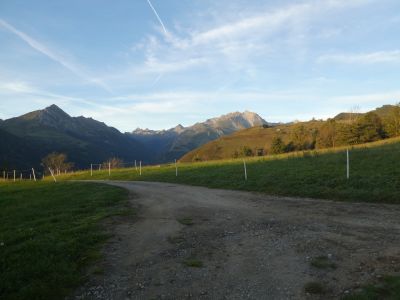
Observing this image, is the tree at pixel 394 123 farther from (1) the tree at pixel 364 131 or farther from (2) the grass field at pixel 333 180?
(2) the grass field at pixel 333 180

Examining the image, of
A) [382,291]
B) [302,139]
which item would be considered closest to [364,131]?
[302,139]

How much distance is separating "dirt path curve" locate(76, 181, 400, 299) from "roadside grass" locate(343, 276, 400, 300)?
1.00 ft

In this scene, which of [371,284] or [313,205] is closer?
[371,284]

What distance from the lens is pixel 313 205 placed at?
17.5 meters

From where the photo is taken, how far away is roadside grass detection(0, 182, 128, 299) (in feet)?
27.2

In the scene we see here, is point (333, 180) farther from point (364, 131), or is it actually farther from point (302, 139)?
point (302, 139)

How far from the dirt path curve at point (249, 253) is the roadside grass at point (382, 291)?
1.00ft

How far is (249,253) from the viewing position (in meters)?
10.2

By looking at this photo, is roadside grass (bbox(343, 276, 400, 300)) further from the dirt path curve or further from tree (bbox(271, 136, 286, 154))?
tree (bbox(271, 136, 286, 154))

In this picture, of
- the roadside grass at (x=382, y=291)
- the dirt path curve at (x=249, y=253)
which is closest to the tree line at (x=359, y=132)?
the dirt path curve at (x=249, y=253)

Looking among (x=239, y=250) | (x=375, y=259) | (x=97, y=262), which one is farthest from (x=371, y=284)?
(x=97, y=262)

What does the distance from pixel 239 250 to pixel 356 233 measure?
12.2 feet

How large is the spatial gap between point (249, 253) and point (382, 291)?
361cm

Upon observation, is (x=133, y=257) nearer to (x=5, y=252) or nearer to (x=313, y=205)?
(x=5, y=252)
